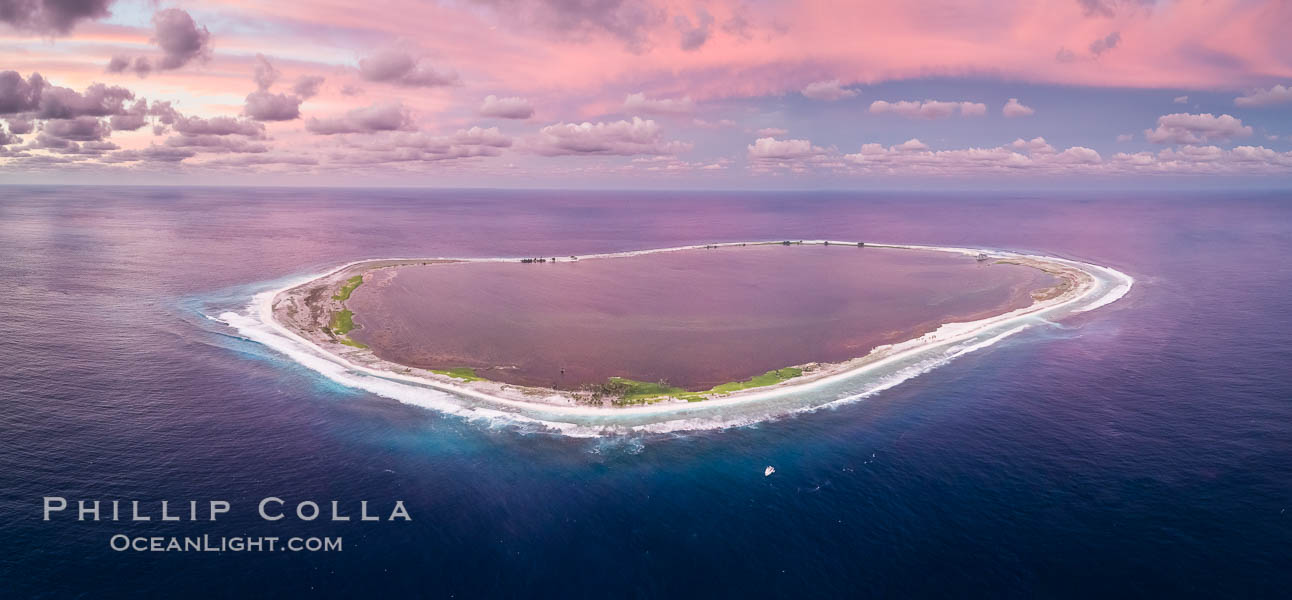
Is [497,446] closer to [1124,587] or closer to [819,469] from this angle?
[819,469]

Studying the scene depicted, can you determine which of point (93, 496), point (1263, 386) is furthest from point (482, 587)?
point (1263, 386)

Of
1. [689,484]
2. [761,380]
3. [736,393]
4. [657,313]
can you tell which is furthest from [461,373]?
[657,313]

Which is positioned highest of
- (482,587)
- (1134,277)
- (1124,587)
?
(1134,277)

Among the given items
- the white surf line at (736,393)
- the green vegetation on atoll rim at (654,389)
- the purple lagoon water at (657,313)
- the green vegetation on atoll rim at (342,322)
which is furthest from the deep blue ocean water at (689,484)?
the purple lagoon water at (657,313)

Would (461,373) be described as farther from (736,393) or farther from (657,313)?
(657,313)

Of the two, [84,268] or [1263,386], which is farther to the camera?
[84,268]

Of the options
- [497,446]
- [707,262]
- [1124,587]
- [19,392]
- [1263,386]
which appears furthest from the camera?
[707,262]

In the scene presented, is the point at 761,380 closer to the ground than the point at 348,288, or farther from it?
closer to the ground
